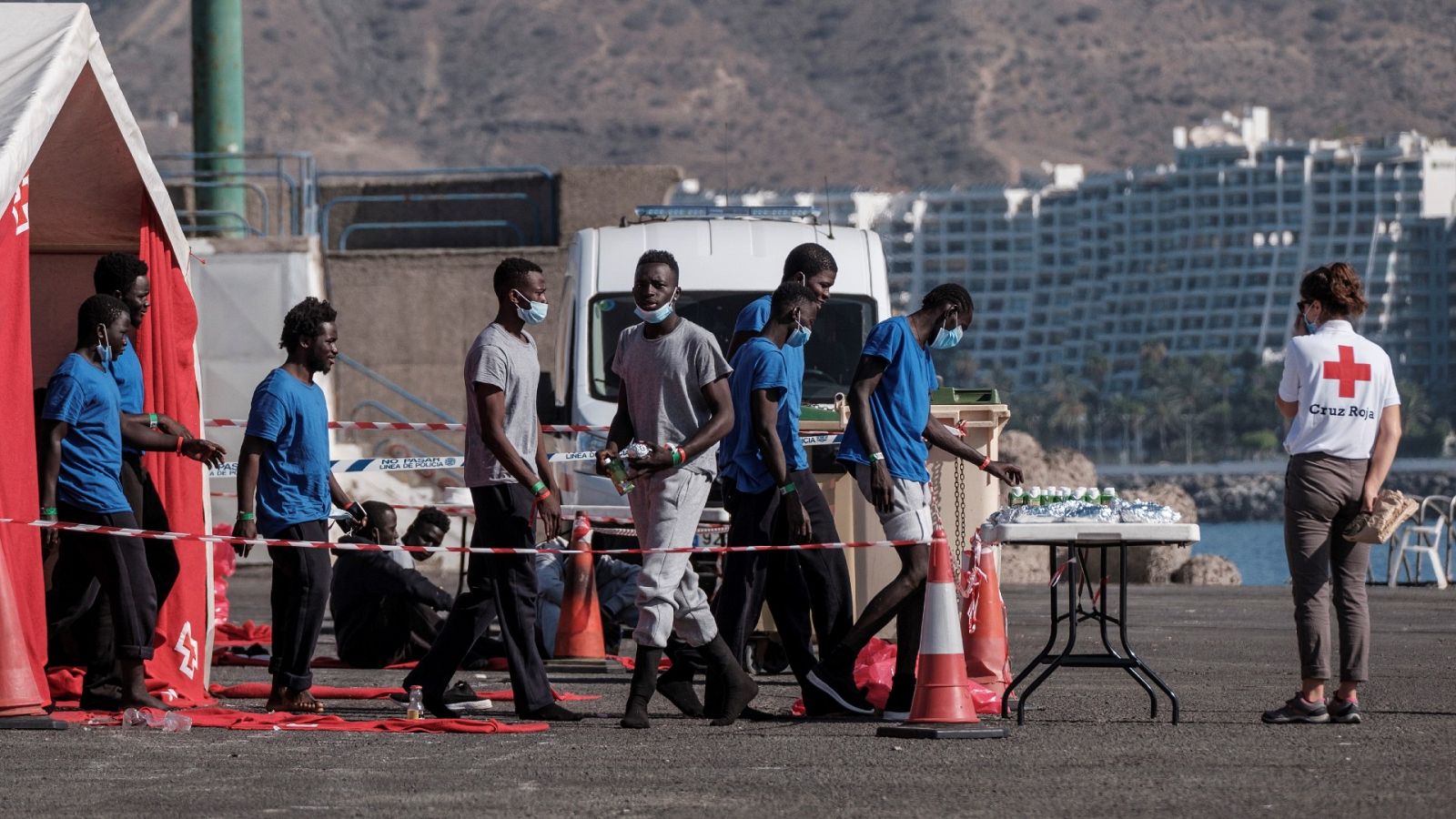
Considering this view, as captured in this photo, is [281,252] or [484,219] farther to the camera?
[484,219]

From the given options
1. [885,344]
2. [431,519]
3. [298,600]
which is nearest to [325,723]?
[298,600]

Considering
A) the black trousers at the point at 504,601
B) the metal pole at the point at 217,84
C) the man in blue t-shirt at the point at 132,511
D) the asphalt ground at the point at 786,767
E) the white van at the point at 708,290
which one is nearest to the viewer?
the asphalt ground at the point at 786,767

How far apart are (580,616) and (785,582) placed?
3711 mm

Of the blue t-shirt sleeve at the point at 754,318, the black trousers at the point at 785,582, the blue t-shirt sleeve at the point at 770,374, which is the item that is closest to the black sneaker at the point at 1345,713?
the black trousers at the point at 785,582

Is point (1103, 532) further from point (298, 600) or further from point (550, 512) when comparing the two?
point (298, 600)

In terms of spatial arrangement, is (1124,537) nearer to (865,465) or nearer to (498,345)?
(865,465)

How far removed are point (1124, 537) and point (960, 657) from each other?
812mm

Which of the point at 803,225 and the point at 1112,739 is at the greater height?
the point at 803,225

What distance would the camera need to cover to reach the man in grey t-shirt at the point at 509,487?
29.8 feet

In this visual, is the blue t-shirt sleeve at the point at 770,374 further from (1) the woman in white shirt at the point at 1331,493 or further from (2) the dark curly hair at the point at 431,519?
(2) the dark curly hair at the point at 431,519

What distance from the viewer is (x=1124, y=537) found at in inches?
355

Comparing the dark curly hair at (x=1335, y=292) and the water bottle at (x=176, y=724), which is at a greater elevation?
the dark curly hair at (x=1335, y=292)

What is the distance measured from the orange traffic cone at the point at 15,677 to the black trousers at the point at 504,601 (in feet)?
5.05

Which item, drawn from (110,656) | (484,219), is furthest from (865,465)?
(484,219)
